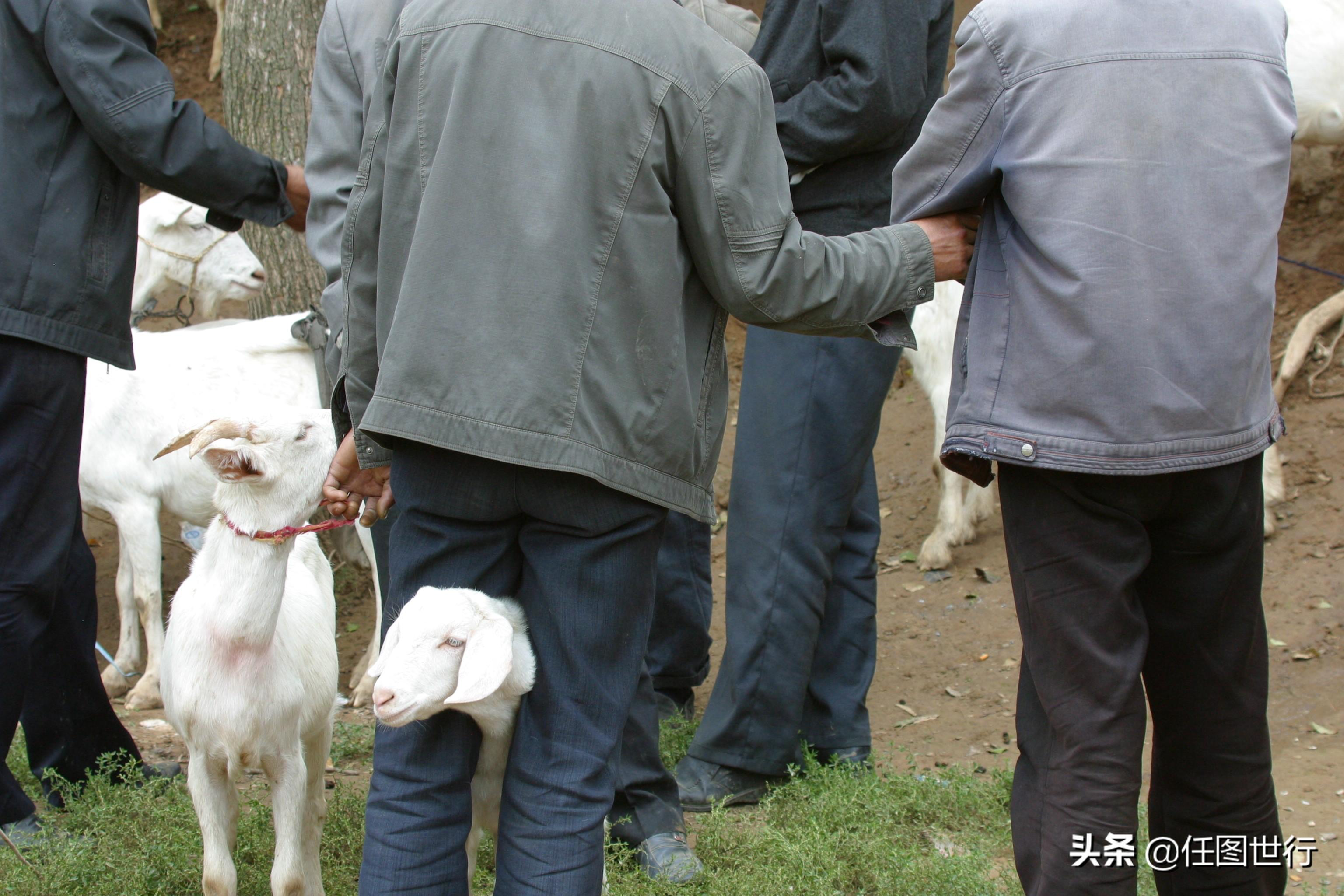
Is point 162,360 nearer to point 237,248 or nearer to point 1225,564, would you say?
point 237,248

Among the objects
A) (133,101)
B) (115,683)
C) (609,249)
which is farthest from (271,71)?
(609,249)

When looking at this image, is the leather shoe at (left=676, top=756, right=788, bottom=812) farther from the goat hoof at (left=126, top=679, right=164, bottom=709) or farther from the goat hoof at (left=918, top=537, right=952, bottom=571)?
the goat hoof at (left=918, top=537, right=952, bottom=571)

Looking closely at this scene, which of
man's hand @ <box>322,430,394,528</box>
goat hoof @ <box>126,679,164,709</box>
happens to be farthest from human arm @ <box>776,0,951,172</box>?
goat hoof @ <box>126,679,164,709</box>

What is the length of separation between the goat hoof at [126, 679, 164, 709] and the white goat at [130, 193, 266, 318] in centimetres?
186

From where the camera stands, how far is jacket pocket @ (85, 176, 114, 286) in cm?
315

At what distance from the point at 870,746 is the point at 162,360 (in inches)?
136

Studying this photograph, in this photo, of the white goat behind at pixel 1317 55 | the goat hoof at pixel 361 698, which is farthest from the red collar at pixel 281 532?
the white goat behind at pixel 1317 55

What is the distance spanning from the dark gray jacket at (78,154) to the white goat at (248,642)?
0.69 m

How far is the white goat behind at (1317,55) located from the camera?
17.8 feet

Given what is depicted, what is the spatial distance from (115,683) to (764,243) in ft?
13.9

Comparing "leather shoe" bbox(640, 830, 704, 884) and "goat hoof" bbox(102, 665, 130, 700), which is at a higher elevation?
"leather shoe" bbox(640, 830, 704, 884)

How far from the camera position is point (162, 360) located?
5.50 meters

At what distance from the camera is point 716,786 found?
11.9 feet

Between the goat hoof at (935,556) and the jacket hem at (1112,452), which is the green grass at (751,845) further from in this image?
the goat hoof at (935,556)
